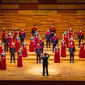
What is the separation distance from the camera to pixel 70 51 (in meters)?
9.98

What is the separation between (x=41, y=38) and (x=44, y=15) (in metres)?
1.33

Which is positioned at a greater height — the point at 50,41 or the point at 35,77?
the point at 50,41

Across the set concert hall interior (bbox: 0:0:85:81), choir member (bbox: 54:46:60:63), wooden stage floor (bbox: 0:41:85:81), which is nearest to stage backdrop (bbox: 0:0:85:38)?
concert hall interior (bbox: 0:0:85:81)

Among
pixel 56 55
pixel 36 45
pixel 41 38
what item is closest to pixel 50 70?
pixel 56 55

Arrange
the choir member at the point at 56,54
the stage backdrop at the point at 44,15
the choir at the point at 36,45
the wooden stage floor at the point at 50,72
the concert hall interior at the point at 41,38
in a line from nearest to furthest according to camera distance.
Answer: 1. the wooden stage floor at the point at 50,72
2. the concert hall interior at the point at 41,38
3. the choir at the point at 36,45
4. the choir member at the point at 56,54
5. the stage backdrop at the point at 44,15

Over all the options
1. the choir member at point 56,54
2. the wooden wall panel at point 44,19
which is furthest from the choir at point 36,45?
the wooden wall panel at point 44,19

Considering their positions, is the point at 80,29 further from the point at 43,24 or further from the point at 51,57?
the point at 51,57

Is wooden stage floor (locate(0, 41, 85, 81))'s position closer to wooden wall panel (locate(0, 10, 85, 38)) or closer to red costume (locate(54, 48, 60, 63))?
red costume (locate(54, 48, 60, 63))

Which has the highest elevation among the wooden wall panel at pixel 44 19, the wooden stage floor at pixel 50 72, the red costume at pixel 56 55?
the wooden wall panel at pixel 44 19

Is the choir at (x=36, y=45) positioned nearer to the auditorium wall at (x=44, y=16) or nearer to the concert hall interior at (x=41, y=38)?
the concert hall interior at (x=41, y=38)

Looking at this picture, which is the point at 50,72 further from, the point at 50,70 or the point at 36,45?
the point at 36,45

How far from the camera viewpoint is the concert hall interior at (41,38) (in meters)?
9.48

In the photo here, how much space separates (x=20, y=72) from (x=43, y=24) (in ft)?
8.96

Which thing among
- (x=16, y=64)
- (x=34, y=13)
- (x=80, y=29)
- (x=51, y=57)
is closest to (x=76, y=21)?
(x=80, y=29)
